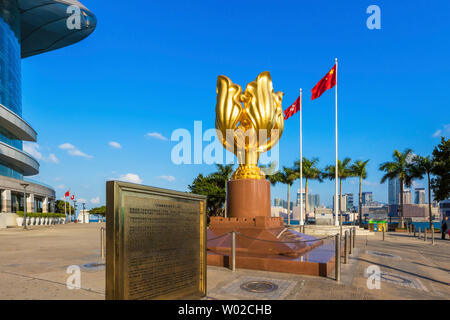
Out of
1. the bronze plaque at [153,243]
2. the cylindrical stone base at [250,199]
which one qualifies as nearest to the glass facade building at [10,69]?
the cylindrical stone base at [250,199]

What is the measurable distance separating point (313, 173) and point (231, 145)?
28814 mm

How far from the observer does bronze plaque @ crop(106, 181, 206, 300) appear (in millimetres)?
3202

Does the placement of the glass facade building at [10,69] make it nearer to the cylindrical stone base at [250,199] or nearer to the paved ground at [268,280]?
the paved ground at [268,280]

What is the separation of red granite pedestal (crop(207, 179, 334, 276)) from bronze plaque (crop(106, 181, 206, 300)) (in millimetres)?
3752

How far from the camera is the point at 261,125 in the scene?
1141cm

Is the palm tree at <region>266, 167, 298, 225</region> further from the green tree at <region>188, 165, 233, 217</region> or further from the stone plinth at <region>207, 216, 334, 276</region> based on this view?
the stone plinth at <region>207, 216, 334, 276</region>

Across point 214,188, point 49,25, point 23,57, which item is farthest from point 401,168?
point 23,57

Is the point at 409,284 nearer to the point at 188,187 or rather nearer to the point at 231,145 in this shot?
the point at 231,145

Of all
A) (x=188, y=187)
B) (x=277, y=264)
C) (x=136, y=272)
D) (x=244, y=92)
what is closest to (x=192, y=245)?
(x=136, y=272)

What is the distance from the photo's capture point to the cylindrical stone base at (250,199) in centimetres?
1091

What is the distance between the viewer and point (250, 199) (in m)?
10.9

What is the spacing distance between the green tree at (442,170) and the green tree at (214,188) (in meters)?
18.9

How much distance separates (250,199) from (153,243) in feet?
24.8

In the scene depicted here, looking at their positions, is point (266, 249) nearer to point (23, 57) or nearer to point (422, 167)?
point (422, 167)
